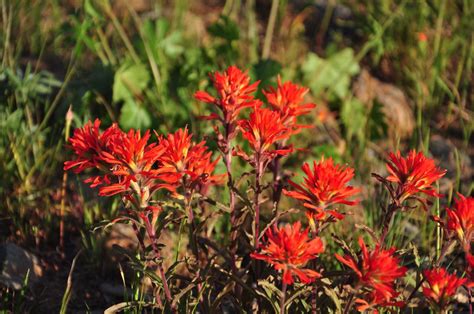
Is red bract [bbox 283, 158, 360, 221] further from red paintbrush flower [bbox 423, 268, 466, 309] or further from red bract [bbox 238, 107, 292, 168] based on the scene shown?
red paintbrush flower [bbox 423, 268, 466, 309]

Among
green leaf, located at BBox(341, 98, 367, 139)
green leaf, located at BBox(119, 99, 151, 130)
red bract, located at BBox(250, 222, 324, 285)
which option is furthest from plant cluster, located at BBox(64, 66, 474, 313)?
green leaf, located at BBox(341, 98, 367, 139)

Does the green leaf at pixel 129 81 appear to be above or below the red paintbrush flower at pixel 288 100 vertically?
below

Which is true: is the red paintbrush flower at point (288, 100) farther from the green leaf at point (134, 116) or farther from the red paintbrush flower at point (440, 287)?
the green leaf at point (134, 116)

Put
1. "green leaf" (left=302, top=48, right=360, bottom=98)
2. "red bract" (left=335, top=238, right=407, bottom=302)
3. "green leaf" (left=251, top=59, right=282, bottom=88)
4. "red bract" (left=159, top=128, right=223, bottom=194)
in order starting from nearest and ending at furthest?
"red bract" (left=335, top=238, right=407, bottom=302)
"red bract" (left=159, top=128, right=223, bottom=194)
"green leaf" (left=251, top=59, right=282, bottom=88)
"green leaf" (left=302, top=48, right=360, bottom=98)

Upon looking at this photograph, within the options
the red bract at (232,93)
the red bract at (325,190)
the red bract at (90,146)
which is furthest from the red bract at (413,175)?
the red bract at (90,146)

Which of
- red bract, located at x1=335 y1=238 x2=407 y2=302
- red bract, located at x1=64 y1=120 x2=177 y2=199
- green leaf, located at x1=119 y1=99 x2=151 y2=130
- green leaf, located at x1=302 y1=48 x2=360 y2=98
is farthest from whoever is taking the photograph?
green leaf, located at x1=302 y1=48 x2=360 y2=98

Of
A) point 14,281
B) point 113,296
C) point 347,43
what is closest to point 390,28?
point 347,43

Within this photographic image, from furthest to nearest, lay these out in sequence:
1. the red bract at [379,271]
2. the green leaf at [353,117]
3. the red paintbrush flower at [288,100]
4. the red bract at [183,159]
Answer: the green leaf at [353,117]
the red paintbrush flower at [288,100]
the red bract at [183,159]
the red bract at [379,271]
